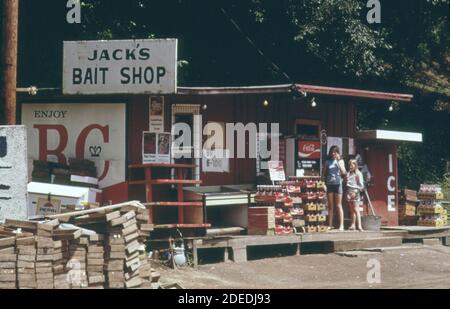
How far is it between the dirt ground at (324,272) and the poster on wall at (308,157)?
8.55 ft

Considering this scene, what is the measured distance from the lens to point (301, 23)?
26484mm

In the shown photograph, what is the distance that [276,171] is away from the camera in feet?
65.1

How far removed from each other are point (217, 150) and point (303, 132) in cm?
283

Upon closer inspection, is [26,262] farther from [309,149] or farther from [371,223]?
[371,223]

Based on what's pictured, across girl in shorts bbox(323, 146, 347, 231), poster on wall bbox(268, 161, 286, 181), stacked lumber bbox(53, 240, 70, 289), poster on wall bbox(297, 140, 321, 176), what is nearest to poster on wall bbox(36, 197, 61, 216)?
stacked lumber bbox(53, 240, 70, 289)

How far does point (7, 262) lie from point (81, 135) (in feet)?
17.6

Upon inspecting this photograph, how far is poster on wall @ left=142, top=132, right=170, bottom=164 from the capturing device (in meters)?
18.3

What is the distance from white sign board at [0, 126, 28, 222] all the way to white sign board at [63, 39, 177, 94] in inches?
114

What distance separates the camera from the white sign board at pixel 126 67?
17.0 metres

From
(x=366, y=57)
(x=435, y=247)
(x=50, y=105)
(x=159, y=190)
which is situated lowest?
(x=435, y=247)

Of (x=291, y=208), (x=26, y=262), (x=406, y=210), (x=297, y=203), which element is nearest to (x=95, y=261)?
(x=26, y=262)

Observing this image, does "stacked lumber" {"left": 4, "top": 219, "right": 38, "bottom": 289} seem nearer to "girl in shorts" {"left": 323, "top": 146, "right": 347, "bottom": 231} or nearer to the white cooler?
the white cooler

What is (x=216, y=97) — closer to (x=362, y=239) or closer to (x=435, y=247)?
(x=362, y=239)
